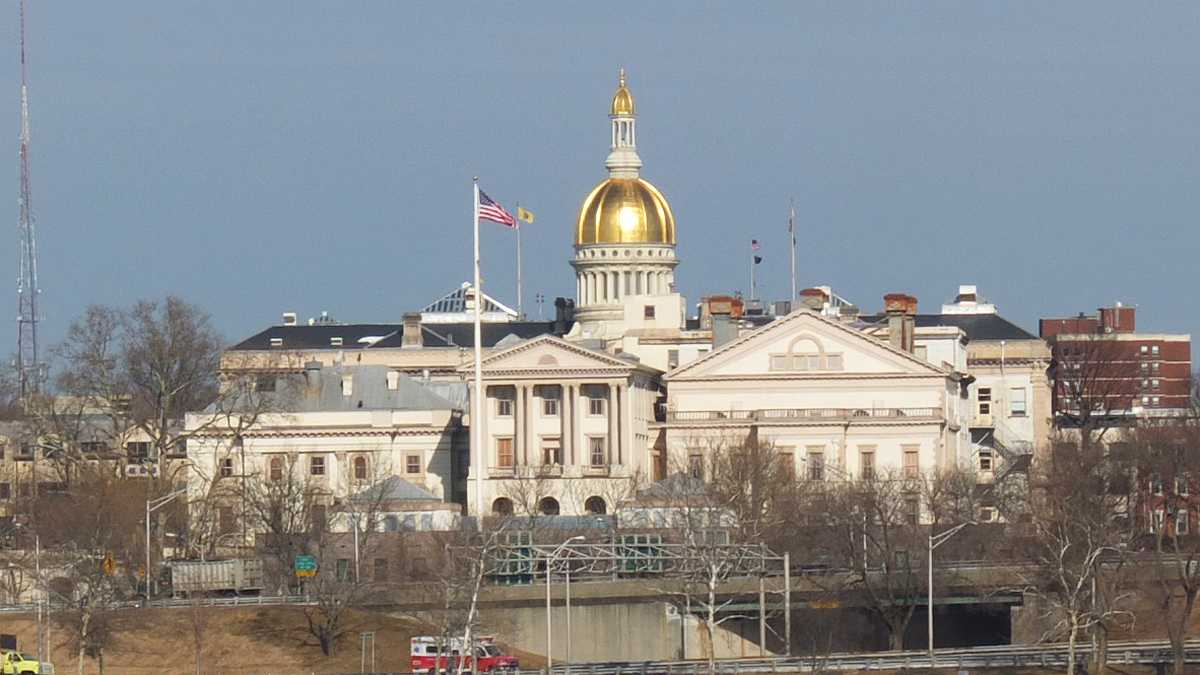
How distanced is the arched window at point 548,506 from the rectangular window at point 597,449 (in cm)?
374

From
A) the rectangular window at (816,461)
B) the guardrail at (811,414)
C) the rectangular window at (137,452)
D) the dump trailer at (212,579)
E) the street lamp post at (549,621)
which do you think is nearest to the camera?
the street lamp post at (549,621)

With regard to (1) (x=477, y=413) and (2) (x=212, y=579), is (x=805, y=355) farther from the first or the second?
(2) (x=212, y=579)

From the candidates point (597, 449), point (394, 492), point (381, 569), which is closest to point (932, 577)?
point (381, 569)

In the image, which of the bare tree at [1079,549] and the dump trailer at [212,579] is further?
the dump trailer at [212,579]

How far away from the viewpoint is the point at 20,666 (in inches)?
5212

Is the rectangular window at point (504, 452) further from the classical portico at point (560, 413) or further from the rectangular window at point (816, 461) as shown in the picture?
the rectangular window at point (816, 461)

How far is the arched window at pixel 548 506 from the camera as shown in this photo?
186 metres

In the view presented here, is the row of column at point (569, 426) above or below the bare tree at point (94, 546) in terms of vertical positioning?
above

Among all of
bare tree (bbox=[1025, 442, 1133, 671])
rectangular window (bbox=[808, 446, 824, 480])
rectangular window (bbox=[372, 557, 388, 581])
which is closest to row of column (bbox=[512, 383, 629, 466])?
rectangular window (bbox=[808, 446, 824, 480])

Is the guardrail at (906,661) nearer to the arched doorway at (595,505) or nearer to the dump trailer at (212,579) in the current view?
the dump trailer at (212,579)

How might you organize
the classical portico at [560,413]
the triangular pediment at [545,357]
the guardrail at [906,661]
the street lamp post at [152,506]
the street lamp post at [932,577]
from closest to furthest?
the guardrail at [906,661], the street lamp post at [932,577], the street lamp post at [152,506], the classical portico at [560,413], the triangular pediment at [545,357]

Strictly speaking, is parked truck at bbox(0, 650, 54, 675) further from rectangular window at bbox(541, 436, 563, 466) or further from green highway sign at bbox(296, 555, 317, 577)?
rectangular window at bbox(541, 436, 563, 466)

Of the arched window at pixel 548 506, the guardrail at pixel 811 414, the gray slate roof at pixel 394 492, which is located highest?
the guardrail at pixel 811 414

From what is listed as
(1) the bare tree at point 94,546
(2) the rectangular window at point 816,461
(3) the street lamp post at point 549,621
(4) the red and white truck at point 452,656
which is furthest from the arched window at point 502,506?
(4) the red and white truck at point 452,656
